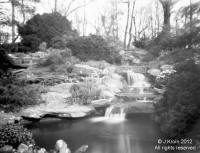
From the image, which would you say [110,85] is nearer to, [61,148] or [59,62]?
[59,62]

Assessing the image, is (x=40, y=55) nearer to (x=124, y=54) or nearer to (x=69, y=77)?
(x=69, y=77)

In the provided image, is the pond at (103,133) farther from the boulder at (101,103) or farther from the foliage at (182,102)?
the boulder at (101,103)

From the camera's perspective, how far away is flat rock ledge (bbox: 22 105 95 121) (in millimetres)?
8438

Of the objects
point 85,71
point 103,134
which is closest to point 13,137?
point 103,134

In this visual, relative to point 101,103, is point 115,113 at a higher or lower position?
lower

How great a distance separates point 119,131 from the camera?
7.26m

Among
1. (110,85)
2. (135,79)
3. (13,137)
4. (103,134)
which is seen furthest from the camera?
(135,79)

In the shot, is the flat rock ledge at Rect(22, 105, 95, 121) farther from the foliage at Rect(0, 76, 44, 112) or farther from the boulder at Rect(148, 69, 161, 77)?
the boulder at Rect(148, 69, 161, 77)

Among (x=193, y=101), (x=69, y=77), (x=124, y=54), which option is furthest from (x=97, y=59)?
(x=193, y=101)

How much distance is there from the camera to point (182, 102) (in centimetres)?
599

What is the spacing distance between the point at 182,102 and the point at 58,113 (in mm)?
5037

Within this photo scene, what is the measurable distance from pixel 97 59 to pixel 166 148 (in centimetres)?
→ 1129

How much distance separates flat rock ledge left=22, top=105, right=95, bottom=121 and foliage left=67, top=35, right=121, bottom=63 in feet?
23.7

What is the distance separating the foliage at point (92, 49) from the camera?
52.3 feet
